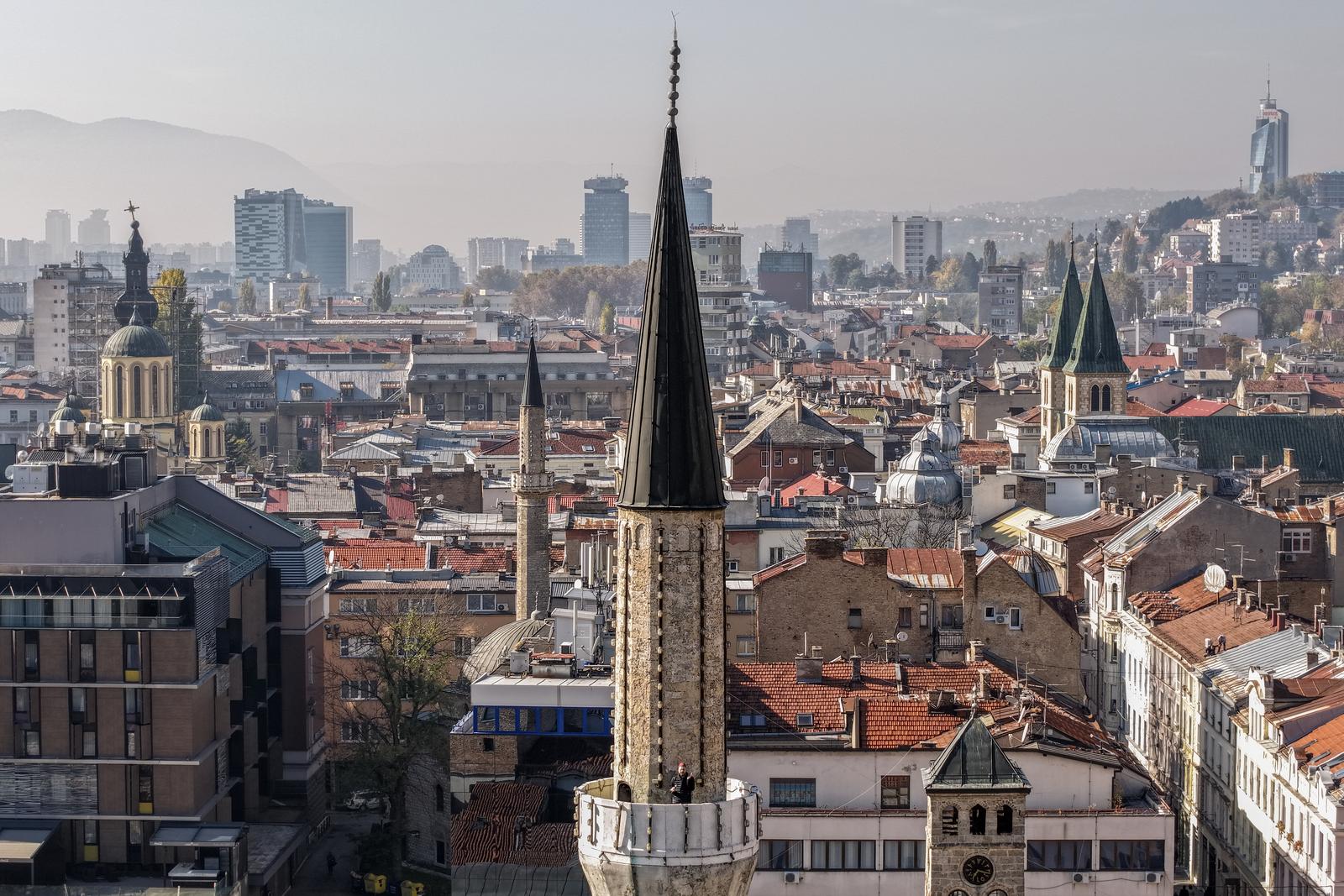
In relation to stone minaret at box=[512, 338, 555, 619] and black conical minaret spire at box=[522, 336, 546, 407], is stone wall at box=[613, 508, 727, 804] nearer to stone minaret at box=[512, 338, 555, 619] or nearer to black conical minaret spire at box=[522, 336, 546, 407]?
stone minaret at box=[512, 338, 555, 619]

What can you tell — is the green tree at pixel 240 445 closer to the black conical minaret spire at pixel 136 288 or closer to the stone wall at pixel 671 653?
the black conical minaret spire at pixel 136 288

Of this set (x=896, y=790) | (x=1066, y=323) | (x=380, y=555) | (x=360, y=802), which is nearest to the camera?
Result: (x=896, y=790)

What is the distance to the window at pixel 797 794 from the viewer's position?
43.3m

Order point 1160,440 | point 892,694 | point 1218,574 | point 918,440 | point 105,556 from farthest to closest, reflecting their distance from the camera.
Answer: point 1160,440 < point 918,440 < point 1218,574 < point 105,556 < point 892,694

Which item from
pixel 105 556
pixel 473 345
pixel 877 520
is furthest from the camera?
pixel 473 345

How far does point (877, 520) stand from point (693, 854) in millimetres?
40685

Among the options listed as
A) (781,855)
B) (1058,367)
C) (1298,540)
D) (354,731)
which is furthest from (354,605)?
(1058,367)

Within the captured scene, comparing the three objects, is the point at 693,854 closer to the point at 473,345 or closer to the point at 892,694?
the point at 892,694

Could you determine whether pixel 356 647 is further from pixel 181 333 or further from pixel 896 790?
pixel 181 333

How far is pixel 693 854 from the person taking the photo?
93.4ft

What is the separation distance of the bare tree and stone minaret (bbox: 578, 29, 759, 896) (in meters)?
24.0

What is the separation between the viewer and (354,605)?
212 feet

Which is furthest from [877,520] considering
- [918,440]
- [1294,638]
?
[1294,638]

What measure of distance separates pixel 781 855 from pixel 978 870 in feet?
27.6
